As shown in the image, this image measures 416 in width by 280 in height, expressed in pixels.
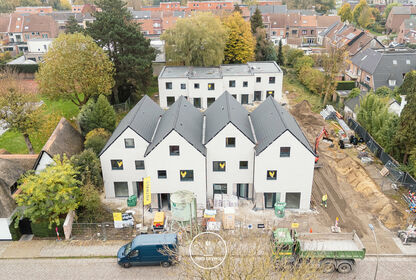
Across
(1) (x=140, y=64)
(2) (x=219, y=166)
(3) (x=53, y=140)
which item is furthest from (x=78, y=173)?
(1) (x=140, y=64)

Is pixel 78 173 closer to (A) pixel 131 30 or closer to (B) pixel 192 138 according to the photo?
(B) pixel 192 138

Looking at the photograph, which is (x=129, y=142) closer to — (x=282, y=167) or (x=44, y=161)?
(x=44, y=161)

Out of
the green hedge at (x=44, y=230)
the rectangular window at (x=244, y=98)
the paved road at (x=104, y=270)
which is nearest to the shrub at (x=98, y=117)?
the green hedge at (x=44, y=230)

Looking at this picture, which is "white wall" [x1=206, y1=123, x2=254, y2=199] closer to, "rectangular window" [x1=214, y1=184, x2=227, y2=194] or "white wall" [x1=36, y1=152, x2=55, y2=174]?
"rectangular window" [x1=214, y1=184, x2=227, y2=194]

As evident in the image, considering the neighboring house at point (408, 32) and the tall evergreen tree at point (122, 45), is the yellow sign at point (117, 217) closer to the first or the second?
the tall evergreen tree at point (122, 45)

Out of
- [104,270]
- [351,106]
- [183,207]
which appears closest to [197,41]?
[351,106]
